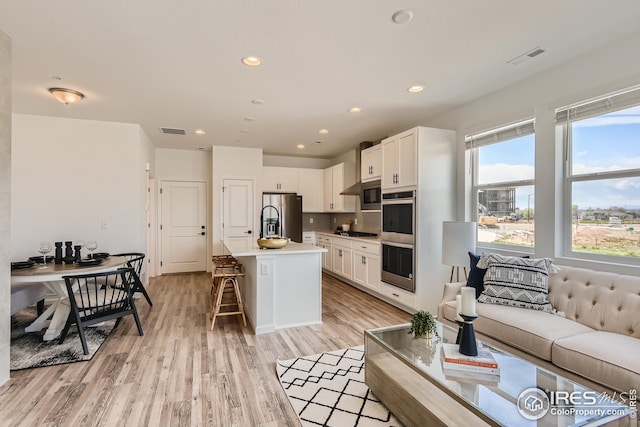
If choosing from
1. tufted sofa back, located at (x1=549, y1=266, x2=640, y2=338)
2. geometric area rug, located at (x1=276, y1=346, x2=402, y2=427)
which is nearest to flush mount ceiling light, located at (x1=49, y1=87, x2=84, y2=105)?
geometric area rug, located at (x1=276, y1=346, x2=402, y2=427)

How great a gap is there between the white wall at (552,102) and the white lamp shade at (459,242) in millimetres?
A: 593

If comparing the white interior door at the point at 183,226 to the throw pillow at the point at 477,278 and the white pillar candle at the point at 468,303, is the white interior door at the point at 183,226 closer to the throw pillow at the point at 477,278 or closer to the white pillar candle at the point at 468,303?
the throw pillow at the point at 477,278

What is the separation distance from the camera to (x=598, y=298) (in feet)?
7.48

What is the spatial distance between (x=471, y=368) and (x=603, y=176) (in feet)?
7.16

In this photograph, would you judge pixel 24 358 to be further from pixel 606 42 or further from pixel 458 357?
pixel 606 42

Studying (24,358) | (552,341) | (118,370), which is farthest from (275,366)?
(24,358)

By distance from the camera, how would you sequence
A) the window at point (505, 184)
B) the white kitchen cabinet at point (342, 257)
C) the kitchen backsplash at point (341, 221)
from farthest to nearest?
the kitchen backsplash at point (341, 221), the white kitchen cabinet at point (342, 257), the window at point (505, 184)

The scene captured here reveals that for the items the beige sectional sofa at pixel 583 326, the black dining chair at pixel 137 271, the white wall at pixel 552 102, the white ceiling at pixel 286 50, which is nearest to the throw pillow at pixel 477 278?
the beige sectional sofa at pixel 583 326

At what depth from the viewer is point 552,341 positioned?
1999 mm

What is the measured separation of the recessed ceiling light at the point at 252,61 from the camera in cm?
266

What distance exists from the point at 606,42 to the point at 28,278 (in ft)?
17.2

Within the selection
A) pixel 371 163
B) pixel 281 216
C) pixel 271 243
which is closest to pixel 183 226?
pixel 281 216

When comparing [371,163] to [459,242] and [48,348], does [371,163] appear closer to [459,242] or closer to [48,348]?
[459,242]

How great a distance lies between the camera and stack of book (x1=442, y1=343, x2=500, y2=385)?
1.62 metres
